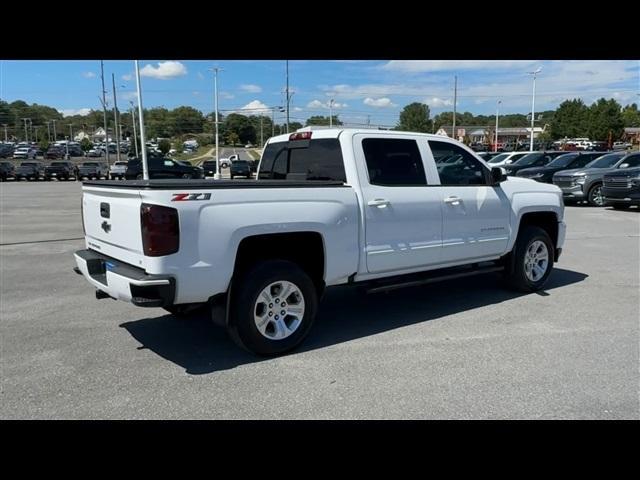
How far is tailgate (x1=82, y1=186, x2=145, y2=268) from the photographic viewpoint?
4066mm

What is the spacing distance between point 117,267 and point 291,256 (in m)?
1.55

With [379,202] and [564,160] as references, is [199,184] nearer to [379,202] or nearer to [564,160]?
[379,202]

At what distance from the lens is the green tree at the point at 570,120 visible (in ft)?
265

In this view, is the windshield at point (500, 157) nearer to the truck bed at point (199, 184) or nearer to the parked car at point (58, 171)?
the truck bed at point (199, 184)

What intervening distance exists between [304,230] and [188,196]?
1.11m

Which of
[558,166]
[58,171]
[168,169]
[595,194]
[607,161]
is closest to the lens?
[595,194]

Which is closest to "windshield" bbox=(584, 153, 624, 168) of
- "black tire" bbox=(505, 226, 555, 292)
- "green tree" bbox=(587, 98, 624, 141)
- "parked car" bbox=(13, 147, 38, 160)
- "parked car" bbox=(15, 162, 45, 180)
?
"black tire" bbox=(505, 226, 555, 292)

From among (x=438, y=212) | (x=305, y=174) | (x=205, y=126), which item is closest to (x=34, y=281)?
(x=305, y=174)

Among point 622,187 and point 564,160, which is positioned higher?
point 564,160

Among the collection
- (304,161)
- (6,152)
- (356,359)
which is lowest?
(356,359)

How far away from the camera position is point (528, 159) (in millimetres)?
24016

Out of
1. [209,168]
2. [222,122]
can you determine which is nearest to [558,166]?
[209,168]
